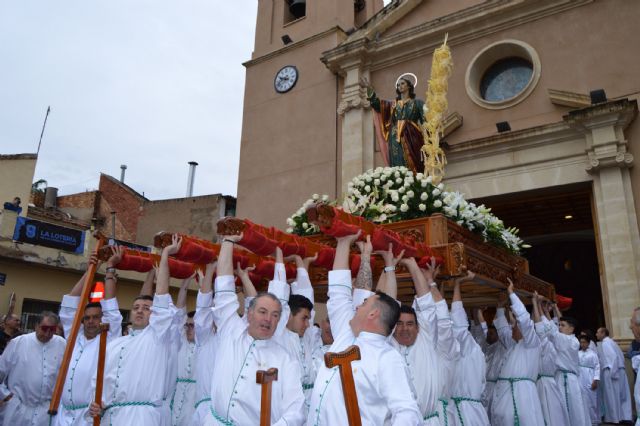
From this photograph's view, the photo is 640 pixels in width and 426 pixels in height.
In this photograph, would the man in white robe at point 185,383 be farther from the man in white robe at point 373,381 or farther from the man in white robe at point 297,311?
the man in white robe at point 373,381

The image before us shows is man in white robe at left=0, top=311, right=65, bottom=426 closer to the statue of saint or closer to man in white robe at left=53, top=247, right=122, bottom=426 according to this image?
man in white robe at left=53, top=247, right=122, bottom=426

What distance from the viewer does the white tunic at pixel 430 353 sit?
4031mm

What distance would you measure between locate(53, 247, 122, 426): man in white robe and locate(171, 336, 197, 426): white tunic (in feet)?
3.50

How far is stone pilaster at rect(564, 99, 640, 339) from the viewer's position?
29.5 feet

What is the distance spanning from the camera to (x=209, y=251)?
414 cm

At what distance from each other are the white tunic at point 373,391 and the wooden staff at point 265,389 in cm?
27

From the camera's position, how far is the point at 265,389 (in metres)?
3.06

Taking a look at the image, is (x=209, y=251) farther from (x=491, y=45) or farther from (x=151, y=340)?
(x=491, y=45)

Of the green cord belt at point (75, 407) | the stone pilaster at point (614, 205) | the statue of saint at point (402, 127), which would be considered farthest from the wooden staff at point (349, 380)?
the stone pilaster at point (614, 205)

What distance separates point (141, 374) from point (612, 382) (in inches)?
341

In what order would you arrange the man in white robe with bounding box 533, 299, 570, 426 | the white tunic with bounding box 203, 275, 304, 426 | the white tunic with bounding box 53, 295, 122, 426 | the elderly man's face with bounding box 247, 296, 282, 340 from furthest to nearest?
1. the man in white robe with bounding box 533, 299, 570, 426
2. the white tunic with bounding box 53, 295, 122, 426
3. the elderly man's face with bounding box 247, 296, 282, 340
4. the white tunic with bounding box 203, 275, 304, 426

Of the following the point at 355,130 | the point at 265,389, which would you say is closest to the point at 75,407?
the point at 265,389

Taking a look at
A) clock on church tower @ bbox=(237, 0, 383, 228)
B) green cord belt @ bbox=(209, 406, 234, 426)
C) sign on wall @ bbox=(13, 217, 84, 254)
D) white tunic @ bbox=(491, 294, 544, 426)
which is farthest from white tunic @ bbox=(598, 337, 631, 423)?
sign on wall @ bbox=(13, 217, 84, 254)

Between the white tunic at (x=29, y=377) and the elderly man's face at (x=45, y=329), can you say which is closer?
the white tunic at (x=29, y=377)
